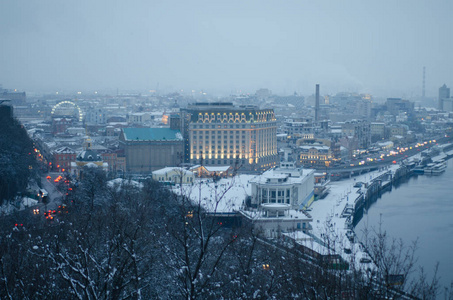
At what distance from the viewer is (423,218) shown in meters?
14.5

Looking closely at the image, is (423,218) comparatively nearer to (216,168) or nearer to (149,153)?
(216,168)

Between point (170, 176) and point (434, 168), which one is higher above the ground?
point (170, 176)

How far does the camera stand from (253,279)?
222 inches

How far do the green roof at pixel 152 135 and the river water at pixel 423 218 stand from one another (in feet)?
23.0

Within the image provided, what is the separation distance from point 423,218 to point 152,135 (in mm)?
9846

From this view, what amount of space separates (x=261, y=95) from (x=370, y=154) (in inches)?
1687

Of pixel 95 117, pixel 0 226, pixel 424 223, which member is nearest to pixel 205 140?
pixel 424 223

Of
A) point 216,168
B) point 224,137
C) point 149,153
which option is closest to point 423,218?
point 216,168

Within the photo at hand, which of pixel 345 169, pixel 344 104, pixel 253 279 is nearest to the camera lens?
pixel 253 279

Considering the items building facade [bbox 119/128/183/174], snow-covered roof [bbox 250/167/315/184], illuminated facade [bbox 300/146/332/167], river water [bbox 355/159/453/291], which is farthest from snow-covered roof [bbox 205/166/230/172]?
illuminated facade [bbox 300/146/332/167]

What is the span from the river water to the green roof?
7006mm

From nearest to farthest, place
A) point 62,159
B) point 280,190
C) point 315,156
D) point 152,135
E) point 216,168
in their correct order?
1. point 280,190
2. point 216,168
3. point 62,159
4. point 152,135
5. point 315,156

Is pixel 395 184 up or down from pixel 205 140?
down

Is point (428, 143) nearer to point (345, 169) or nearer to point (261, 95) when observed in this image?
point (345, 169)
